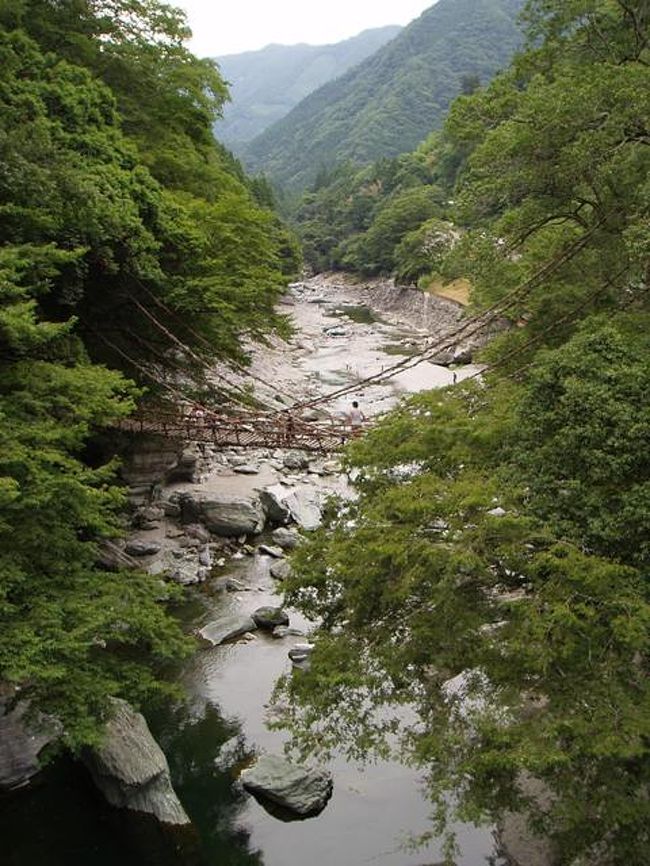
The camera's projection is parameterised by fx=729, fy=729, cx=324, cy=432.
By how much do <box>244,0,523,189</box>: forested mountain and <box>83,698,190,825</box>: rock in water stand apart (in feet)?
343

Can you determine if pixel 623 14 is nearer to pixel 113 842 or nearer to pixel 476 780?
pixel 476 780

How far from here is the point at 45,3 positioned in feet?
43.5

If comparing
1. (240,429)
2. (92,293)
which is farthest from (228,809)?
(92,293)

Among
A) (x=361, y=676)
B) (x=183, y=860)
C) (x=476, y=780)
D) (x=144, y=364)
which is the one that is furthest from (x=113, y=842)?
(x=144, y=364)

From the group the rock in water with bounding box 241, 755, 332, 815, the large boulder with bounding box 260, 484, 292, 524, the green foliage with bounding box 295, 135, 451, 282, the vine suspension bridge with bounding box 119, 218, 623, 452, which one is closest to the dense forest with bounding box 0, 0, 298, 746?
the vine suspension bridge with bounding box 119, 218, 623, 452

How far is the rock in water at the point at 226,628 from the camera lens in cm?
1025

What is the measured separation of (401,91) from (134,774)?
12621 centimetres

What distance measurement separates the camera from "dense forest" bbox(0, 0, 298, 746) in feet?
20.2

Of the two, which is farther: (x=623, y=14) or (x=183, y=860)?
(x=623, y=14)

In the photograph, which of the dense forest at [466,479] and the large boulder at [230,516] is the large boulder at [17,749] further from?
the large boulder at [230,516]

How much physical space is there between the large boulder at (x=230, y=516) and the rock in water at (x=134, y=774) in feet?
20.9

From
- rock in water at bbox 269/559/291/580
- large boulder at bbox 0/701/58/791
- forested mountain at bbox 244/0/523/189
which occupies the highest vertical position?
forested mountain at bbox 244/0/523/189

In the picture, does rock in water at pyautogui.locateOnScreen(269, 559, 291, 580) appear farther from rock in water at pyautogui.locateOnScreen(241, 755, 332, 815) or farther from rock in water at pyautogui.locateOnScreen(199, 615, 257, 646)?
rock in water at pyautogui.locateOnScreen(241, 755, 332, 815)

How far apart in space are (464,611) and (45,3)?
13.5 metres
